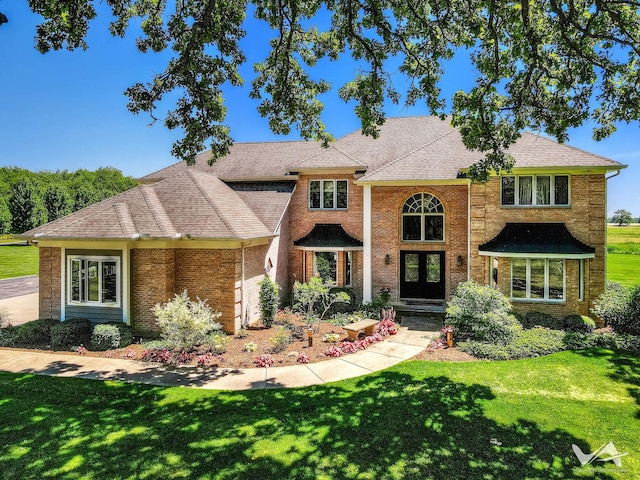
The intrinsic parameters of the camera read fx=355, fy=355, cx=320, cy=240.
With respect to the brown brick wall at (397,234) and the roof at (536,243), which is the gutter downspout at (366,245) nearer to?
the brown brick wall at (397,234)

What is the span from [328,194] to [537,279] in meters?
10.5

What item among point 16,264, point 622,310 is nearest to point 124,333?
point 622,310

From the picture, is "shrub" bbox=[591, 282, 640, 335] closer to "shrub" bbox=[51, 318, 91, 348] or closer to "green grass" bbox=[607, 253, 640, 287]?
"green grass" bbox=[607, 253, 640, 287]

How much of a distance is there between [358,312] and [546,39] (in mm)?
11834

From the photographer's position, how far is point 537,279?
15.3 metres

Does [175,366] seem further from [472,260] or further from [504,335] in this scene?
[472,260]

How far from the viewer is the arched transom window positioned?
1755cm

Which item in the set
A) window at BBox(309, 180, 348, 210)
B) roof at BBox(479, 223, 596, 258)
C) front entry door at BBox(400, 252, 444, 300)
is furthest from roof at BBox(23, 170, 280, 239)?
roof at BBox(479, 223, 596, 258)

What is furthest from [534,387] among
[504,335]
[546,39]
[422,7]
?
[422,7]

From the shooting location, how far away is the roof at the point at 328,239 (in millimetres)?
17875

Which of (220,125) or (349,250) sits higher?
(220,125)

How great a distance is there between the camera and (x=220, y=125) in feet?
39.9

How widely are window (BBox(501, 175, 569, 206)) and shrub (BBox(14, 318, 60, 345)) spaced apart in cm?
1879

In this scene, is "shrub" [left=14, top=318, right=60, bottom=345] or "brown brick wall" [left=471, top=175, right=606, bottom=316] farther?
"brown brick wall" [left=471, top=175, right=606, bottom=316]
